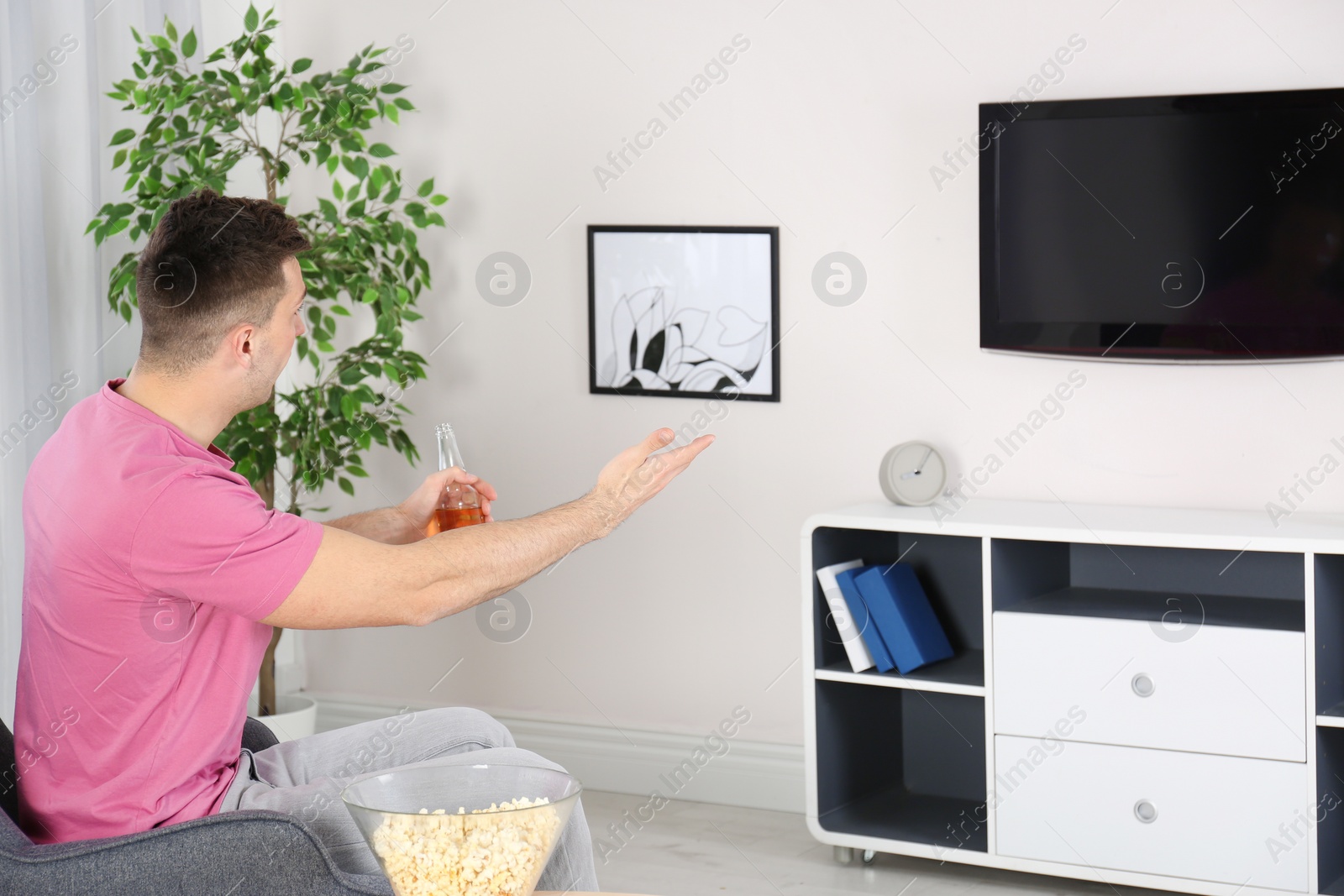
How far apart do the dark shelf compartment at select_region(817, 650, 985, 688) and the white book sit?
0.03 meters

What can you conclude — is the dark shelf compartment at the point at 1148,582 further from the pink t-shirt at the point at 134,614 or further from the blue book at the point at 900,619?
the pink t-shirt at the point at 134,614

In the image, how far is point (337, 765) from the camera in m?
1.82

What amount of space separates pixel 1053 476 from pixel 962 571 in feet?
0.99

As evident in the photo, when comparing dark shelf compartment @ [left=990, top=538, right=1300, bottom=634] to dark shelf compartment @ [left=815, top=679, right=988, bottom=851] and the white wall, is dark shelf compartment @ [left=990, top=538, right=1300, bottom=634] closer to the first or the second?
the white wall

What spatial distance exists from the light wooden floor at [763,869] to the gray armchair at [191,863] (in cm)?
133

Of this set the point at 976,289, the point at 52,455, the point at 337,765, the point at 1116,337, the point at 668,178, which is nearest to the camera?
the point at 52,455

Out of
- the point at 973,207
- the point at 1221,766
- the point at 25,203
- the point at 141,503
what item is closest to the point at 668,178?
the point at 973,207

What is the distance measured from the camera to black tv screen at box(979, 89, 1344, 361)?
261cm

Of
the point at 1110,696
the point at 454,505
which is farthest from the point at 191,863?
the point at 1110,696

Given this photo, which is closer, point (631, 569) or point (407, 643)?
point (631, 569)

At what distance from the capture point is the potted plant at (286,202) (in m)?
2.88

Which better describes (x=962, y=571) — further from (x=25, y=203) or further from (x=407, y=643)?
(x=25, y=203)

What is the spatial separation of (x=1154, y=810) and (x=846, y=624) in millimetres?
708

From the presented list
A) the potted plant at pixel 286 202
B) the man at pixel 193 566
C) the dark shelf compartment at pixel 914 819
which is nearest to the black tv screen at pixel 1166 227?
the dark shelf compartment at pixel 914 819
